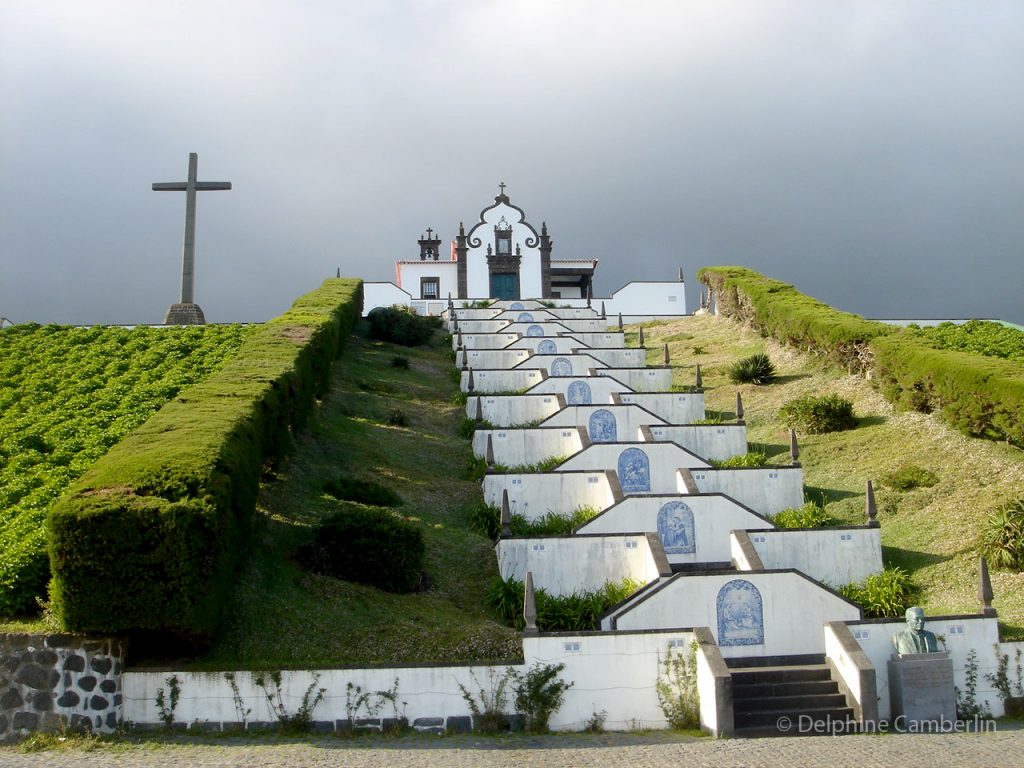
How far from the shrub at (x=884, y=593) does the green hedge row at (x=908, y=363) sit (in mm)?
5203

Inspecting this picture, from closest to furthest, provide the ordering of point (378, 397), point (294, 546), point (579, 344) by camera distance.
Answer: point (294, 546) < point (378, 397) < point (579, 344)

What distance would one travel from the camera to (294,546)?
17.3 m

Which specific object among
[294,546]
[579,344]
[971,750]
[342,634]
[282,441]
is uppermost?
[579,344]

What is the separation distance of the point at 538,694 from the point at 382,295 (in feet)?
126

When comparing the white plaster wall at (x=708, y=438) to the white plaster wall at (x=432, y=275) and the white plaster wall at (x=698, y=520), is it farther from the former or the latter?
the white plaster wall at (x=432, y=275)

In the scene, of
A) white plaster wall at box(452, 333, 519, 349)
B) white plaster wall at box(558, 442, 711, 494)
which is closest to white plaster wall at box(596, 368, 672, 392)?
white plaster wall at box(452, 333, 519, 349)

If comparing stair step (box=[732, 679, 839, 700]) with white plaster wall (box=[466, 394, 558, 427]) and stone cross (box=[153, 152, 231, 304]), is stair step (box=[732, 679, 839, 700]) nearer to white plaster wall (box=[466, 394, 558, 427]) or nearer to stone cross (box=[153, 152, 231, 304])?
white plaster wall (box=[466, 394, 558, 427])

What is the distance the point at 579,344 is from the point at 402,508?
1712 centimetres

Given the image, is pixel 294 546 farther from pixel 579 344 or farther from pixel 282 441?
pixel 579 344

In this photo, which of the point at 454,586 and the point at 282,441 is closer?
the point at 454,586

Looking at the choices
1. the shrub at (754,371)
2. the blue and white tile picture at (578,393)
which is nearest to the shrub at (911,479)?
the blue and white tile picture at (578,393)

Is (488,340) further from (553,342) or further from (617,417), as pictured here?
(617,417)

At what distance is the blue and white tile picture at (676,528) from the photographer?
1855 cm

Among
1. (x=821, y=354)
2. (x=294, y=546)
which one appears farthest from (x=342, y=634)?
(x=821, y=354)
